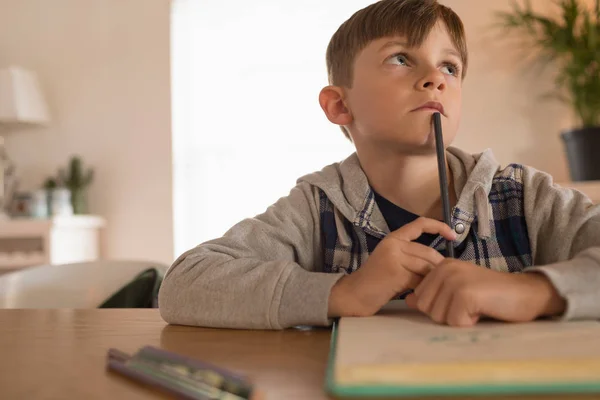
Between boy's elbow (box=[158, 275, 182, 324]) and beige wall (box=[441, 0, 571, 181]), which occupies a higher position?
beige wall (box=[441, 0, 571, 181])

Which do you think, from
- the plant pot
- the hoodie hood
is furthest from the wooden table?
the plant pot

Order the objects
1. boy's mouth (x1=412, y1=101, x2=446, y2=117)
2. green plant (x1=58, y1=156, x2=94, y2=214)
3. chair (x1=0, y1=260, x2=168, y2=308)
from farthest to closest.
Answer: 1. green plant (x1=58, y1=156, x2=94, y2=214)
2. chair (x1=0, y1=260, x2=168, y2=308)
3. boy's mouth (x1=412, y1=101, x2=446, y2=117)

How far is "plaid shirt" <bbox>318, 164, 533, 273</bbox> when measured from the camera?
2.88ft

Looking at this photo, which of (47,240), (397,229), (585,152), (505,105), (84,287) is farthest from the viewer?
(505,105)

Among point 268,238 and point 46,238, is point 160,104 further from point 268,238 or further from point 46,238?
point 268,238

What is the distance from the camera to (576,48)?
8.75ft

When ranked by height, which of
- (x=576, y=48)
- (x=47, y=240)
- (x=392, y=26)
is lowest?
→ (x=47, y=240)

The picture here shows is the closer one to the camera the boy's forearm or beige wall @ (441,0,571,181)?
the boy's forearm

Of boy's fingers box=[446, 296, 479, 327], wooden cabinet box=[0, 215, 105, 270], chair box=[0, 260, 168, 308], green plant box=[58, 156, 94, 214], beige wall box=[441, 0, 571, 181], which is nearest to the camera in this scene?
boy's fingers box=[446, 296, 479, 327]

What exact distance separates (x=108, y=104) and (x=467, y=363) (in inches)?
130

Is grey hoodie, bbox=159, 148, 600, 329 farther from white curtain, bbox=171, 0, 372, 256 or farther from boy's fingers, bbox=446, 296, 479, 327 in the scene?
white curtain, bbox=171, 0, 372, 256

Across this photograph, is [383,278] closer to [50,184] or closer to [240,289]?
[240,289]

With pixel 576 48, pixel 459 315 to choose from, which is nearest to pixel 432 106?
pixel 459 315

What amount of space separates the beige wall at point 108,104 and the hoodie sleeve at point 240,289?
2605mm
